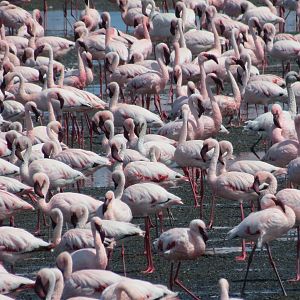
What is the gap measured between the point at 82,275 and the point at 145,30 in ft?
43.0

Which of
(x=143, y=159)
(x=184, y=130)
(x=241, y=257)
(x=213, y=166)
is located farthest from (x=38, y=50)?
(x=241, y=257)

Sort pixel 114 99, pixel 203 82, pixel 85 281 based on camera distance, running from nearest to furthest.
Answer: pixel 85 281 < pixel 114 99 < pixel 203 82

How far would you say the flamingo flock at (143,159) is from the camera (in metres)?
11.2

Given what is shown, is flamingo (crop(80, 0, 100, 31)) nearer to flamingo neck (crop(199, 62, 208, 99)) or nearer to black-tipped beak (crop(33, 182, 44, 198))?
flamingo neck (crop(199, 62, 208, 99))

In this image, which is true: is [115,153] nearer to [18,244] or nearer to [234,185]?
[234,185]

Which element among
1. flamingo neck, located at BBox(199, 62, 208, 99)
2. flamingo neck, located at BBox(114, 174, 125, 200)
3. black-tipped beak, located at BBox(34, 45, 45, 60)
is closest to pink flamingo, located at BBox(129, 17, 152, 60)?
black-tipped beak, located at BBox(34, 45, 45, 60)

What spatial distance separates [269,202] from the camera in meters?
11.5

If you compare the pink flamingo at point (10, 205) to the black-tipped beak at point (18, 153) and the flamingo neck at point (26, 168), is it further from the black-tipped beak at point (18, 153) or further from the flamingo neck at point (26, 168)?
the black-tipped beak at point (18, 153)

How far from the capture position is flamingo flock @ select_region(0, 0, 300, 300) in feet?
36.7

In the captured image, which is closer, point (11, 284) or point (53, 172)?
point (11, 284)

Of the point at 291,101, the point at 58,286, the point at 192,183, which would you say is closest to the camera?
the point at 58,286

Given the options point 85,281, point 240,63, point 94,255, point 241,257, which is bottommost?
point 240,63

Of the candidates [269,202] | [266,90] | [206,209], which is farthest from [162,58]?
[269,202]

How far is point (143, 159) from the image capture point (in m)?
14.6
